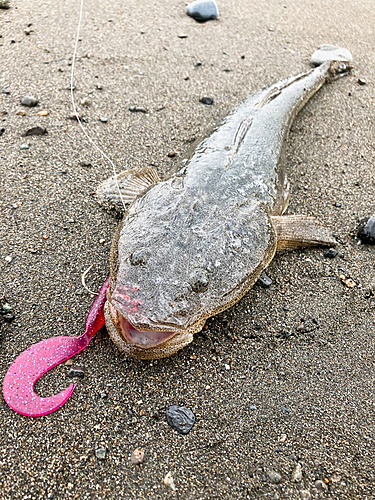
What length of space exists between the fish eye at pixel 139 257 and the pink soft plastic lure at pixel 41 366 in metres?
0.43

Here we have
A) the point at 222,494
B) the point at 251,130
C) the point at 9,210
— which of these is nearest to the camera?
the point at 222,494

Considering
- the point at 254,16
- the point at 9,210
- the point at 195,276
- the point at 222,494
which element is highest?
the point at 254,16

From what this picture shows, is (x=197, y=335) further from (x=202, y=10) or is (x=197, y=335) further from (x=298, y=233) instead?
(x=202, y=10)

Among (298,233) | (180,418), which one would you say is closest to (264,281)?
(298,233)

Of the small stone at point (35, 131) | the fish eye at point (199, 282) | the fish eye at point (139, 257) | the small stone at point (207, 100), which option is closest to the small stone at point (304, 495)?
the fish eye at point (199, 282)

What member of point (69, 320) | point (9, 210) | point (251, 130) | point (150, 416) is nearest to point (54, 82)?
point (9, 210)

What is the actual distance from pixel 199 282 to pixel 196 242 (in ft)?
1.00

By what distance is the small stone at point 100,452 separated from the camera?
214cm

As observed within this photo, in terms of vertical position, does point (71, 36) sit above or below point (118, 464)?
above

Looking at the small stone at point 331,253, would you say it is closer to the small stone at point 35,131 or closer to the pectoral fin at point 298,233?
the pectoral fin at point 298,233

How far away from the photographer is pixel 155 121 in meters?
4.55

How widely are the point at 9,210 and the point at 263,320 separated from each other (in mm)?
2229

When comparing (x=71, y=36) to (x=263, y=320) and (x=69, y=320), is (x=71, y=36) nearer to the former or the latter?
(x=69, y=320)

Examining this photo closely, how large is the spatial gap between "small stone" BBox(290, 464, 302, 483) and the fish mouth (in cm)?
99
